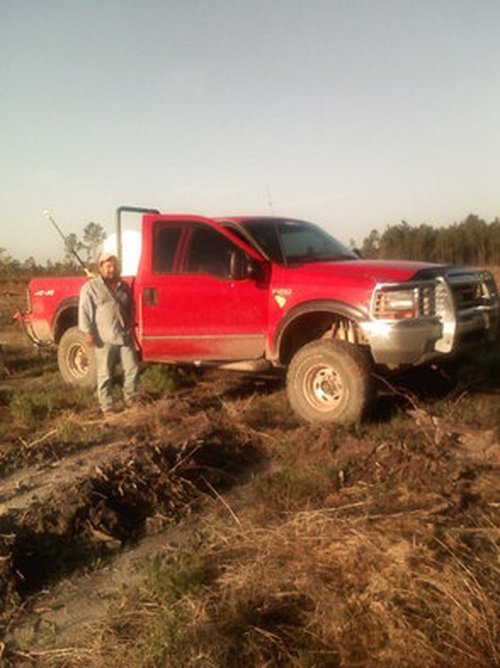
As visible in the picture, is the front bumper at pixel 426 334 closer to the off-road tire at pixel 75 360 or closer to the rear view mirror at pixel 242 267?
the rear view mirror at pixel 242 267

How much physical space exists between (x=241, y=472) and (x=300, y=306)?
183 centimetres

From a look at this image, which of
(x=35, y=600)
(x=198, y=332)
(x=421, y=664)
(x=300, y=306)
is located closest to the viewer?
(x=421, y=664)

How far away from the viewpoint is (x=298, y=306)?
639 cm

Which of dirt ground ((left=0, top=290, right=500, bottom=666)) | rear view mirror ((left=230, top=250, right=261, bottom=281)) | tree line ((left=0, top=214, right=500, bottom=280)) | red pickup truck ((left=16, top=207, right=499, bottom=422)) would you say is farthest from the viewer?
tree line ((left=0, top=214, right=500, bottom=280))

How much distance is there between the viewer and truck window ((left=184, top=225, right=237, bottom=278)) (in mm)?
6812

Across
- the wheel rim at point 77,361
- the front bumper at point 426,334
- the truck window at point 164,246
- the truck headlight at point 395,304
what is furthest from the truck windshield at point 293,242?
the wheel rim at point 77,361

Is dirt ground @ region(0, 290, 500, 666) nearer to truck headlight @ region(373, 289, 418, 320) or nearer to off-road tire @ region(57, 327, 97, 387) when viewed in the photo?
truck headlight @ region(373, 289, 418, 320)

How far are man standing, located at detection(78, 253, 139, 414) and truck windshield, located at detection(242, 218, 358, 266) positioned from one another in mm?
1520

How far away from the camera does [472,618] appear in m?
2.72

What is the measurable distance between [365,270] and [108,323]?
9.11 feet

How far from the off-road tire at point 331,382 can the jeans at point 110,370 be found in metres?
1.87

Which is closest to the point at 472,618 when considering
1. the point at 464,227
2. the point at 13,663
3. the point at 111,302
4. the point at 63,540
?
the point at 13,663

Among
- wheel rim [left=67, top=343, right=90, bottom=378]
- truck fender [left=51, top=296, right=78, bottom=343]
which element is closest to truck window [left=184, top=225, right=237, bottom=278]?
truck fender [left=51, top=296, right=78, bottom=343]

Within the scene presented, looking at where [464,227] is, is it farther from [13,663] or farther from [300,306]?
[13,663]
